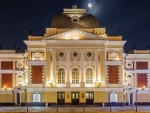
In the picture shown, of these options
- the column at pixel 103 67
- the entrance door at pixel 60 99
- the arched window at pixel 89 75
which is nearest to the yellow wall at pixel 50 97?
the entrance door at pixel 60 99

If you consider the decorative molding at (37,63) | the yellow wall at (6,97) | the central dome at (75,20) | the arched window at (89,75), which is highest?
the central dome at (75,20)

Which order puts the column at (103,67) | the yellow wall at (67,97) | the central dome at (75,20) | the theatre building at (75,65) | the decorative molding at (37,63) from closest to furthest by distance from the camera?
the yellow wall at (67,97) < the theatre building at (75,65) < the column at (103,67) < the decorative molding at (37,63) < the central dome at (75,20)

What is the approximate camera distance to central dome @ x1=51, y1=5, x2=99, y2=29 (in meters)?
65.2

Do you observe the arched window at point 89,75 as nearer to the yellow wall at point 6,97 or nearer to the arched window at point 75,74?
the arched window at point 75,74

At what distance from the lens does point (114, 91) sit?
63.0 m

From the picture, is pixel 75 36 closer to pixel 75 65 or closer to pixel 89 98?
pixel 75 65

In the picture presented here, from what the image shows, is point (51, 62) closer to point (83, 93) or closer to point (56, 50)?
point (56, 50)

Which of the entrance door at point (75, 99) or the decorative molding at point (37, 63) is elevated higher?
the decorative molding at point (37, 63)

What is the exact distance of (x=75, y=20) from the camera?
65.4 m

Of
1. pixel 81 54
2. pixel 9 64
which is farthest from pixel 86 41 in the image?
pixel 9 64

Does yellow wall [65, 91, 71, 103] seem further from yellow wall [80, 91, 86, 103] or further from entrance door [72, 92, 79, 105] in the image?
yellow wall [80, 91, 86, 103]

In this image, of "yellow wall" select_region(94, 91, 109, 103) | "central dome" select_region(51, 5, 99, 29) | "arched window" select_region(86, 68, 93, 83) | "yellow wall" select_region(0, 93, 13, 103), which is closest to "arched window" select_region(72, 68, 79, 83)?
"arched window" select_region(86, 68, 93, 83)

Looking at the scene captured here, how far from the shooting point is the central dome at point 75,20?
65.2 meters

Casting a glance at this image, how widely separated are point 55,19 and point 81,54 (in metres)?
7.67
